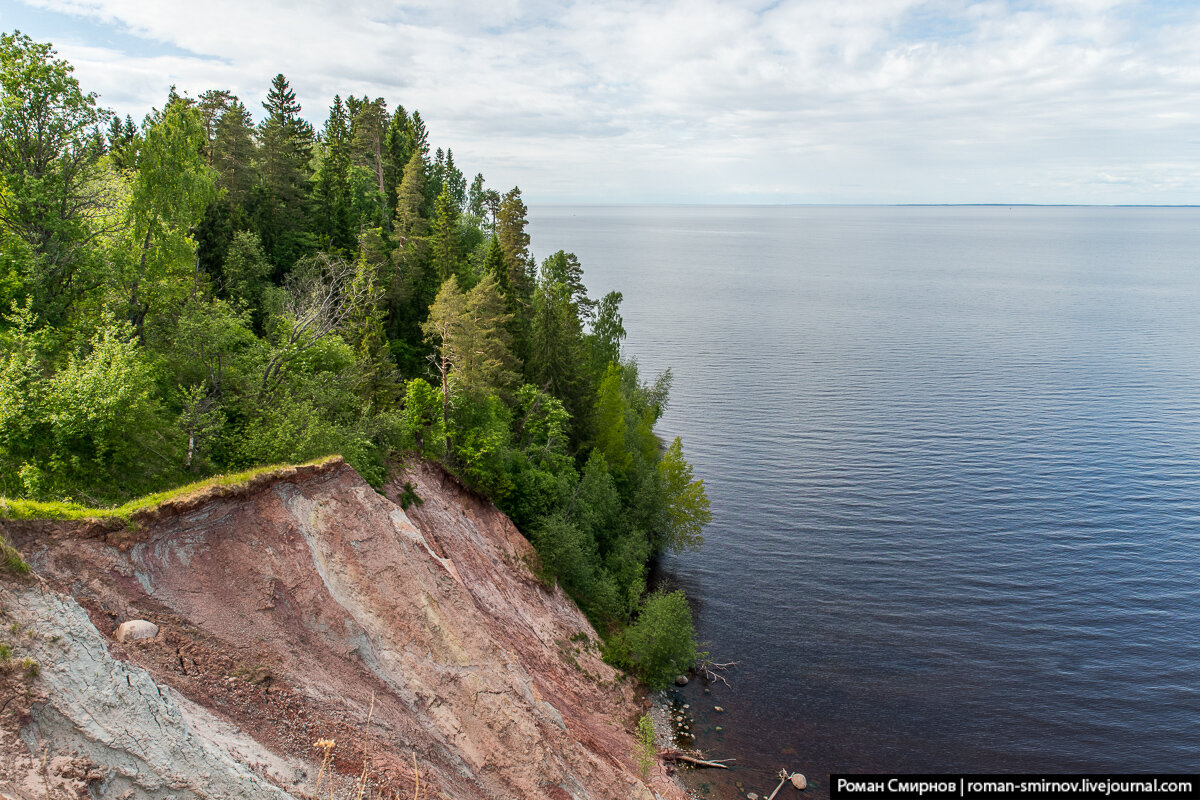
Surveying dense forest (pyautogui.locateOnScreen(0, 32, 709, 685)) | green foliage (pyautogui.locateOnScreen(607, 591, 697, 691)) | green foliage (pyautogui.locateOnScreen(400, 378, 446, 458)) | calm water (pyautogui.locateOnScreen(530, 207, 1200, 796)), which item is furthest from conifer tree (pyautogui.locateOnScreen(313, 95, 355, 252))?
green foliage (pyautogui.locateOnScreen(607, 591, 697, 691))

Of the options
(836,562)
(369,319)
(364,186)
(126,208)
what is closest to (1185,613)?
(836,562)

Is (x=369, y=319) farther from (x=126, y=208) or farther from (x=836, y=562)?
(x=836, y=562)

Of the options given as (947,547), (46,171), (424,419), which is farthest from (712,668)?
(46,171)

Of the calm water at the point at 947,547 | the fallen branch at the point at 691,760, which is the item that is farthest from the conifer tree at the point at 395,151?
the fallen branch at the point at 691,760

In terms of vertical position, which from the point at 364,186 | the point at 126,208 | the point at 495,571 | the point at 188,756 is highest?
the point at 364,186

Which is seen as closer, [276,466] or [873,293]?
[276,466]

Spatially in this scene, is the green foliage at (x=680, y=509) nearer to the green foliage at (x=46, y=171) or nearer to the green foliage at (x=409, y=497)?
the green foliage at (x=409, y=497)
